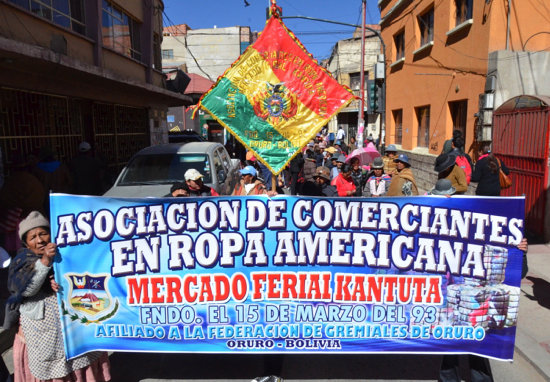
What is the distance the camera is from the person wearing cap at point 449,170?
16.5 ft

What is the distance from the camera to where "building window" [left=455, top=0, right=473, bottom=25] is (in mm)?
10688

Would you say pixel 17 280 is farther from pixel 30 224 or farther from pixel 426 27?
pixel 426 27

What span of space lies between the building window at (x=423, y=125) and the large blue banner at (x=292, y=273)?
38.2 ft

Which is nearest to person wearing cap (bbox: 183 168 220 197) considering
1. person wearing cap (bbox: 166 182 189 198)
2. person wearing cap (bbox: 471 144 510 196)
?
person wearing cap (bbox: 166 182 189 198)

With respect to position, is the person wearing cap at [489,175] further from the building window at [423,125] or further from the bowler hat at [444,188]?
the building window at [423,125]

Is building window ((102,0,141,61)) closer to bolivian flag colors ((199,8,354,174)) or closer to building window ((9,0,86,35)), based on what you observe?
building window ((9,0,86,35))

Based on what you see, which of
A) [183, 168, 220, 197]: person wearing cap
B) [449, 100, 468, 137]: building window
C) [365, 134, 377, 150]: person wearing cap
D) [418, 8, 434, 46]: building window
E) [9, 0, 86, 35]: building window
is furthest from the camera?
[418, 8, 434, 46]: building window

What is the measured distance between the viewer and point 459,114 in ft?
38.5

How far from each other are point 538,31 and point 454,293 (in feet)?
29.7

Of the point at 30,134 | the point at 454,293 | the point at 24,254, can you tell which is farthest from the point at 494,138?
the point at 30,134

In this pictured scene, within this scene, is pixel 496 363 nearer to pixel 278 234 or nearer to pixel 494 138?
pixel 278 234

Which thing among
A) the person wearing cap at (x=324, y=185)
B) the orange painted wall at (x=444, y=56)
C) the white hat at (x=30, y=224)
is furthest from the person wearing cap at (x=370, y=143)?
the white hat at (x=30, y=224)

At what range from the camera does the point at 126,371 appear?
3609 millimetres

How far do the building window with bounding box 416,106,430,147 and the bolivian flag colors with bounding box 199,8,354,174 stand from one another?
35.8 feet
